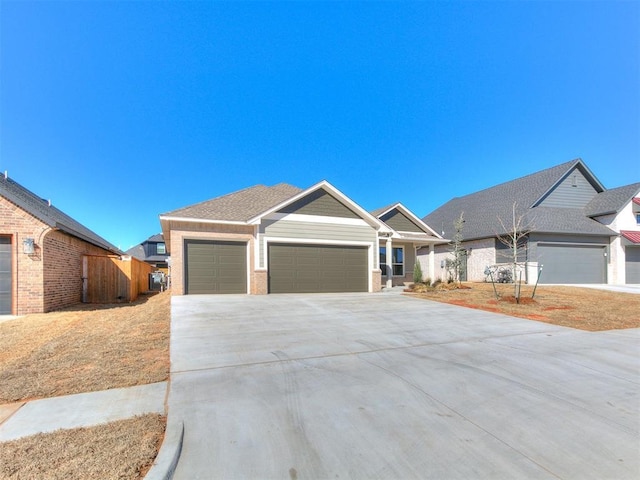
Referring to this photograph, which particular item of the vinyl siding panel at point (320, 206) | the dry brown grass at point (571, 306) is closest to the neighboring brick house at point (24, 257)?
the vinyl siding panel at point (320, 206)

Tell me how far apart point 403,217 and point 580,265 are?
1145cm

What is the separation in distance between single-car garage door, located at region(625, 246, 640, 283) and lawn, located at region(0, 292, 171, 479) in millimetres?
26558

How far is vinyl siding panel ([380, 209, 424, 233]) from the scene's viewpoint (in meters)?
19.0

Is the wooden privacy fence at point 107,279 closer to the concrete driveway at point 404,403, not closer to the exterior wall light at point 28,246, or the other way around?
the exterior wall light at point 28,246

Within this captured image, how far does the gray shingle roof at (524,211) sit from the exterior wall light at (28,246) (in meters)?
22.3

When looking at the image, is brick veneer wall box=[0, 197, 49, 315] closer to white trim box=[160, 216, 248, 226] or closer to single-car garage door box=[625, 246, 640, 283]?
white trim box=[160, 216, 248, 226]

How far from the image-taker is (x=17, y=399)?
11.8ft

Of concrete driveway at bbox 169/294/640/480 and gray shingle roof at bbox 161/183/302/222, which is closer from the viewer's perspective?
concrete driveway at bbox 169/294/640/480

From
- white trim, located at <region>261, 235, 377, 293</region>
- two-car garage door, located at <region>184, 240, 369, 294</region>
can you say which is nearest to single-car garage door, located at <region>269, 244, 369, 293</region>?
two-car garage door, located at <region>184, 240, 369, 294</region>

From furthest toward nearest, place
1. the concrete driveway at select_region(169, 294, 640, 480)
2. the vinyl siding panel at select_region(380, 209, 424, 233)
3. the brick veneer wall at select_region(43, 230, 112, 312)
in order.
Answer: the vinyl siding panel at select_region(380, 209, 424, 233) → the brick veneer wall at select_region(43, 230, 112, 312) → the concrete driveway at select_region(169, 294, 640, 480)

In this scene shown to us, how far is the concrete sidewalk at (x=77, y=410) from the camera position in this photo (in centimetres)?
296

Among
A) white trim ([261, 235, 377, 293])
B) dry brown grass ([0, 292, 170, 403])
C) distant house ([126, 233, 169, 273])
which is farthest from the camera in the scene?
distant house ([126, 233, 169, 273])

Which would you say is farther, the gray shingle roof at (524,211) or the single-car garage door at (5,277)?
the gray shingle roof at (524,211)

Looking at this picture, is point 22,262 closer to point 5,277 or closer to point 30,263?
point 30,263
